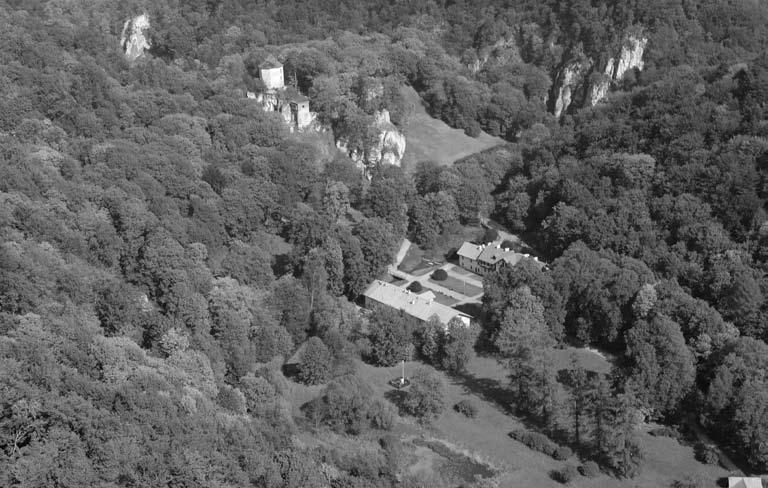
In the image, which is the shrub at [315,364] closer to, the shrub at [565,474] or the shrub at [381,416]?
the shrub at [381,416]

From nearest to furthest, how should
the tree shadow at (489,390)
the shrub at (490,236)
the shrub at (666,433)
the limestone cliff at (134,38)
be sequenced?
the shrub at (666,433) → the tree shadow at (489,390) → the shrub at (490,236) → the limestone cliff at (134,38)

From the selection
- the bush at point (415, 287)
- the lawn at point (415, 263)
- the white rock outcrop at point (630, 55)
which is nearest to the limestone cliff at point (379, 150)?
the lawn at point (415, 263)

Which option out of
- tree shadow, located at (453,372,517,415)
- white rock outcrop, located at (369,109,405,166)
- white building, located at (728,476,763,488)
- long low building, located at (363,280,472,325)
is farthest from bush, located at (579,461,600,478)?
white rock outcrop, located at (369,109,405,166)

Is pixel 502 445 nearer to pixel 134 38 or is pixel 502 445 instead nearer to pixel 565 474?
pixel 565 474

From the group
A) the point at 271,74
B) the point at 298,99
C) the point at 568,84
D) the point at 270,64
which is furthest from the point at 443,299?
the point at 568,84

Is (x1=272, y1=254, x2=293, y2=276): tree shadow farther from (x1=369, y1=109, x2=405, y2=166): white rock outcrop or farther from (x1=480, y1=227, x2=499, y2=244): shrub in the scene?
(x1=369, y1=109, x2=405, y2=166): white rock outcrop

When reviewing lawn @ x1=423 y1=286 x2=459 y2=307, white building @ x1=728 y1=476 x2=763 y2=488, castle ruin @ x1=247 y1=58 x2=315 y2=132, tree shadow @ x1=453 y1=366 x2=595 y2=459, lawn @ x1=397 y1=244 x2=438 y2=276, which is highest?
castle ruin @ x1=247 y1=58 x2=315 y2=132
